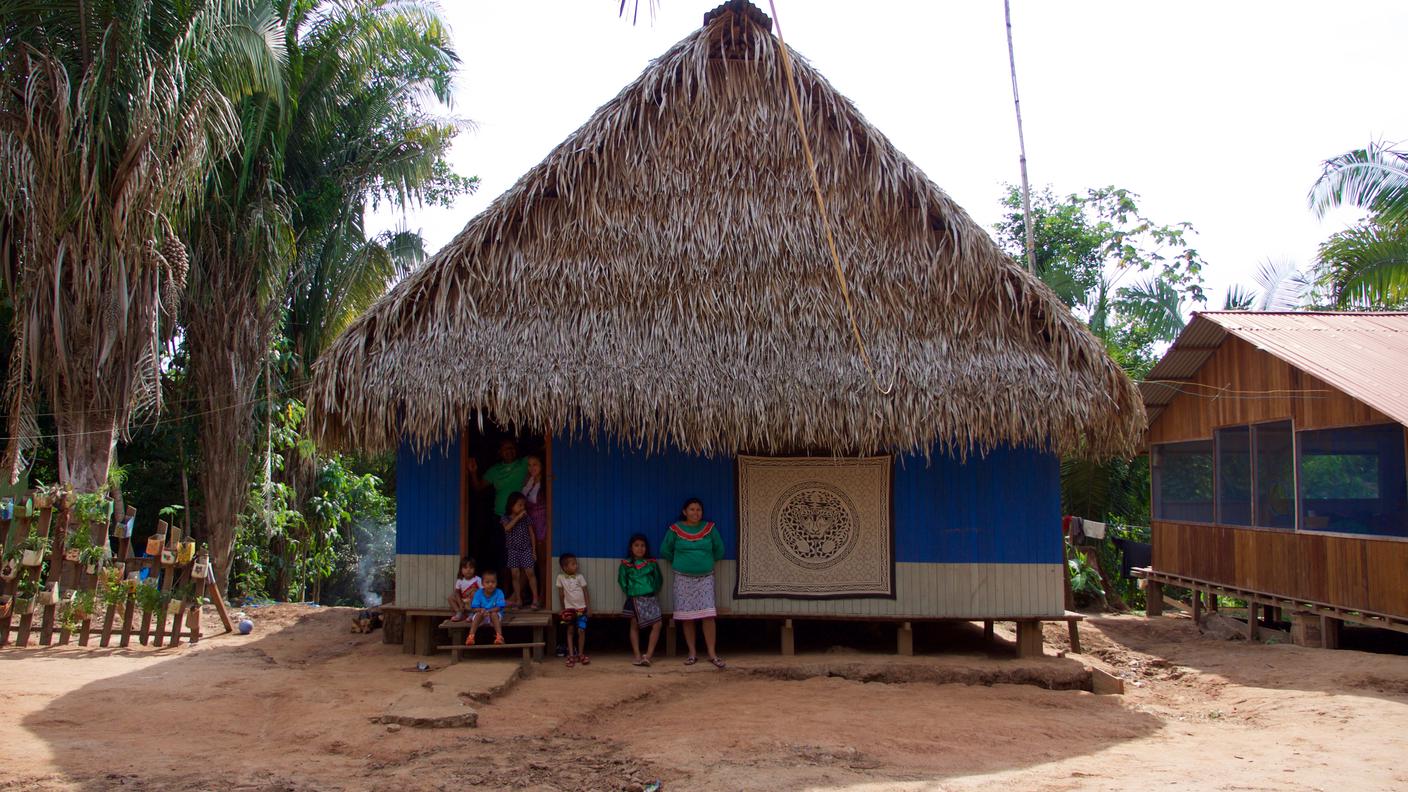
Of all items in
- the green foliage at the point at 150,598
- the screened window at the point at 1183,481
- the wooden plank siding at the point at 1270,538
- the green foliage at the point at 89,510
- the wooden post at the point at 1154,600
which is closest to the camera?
the wooden plank siding at the point at 1270,538

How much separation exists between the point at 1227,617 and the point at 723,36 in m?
8.49

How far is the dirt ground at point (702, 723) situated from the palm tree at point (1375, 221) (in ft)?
24.2

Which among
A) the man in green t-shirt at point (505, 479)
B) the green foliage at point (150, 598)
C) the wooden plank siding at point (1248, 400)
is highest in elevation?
the wooden plank siding at point (1248, 400)

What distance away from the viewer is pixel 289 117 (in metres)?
13.0

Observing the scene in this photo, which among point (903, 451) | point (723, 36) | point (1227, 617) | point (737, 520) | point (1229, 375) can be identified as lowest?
point (1227, 617)

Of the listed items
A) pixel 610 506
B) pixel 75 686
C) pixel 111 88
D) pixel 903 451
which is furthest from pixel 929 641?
pixel 111 88

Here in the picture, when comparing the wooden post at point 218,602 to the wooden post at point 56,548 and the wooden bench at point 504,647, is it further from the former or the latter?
the wooden bench at point 504,647

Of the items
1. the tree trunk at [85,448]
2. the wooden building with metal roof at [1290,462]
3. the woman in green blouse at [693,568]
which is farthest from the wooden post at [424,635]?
the wooden building with metal roof at [1290,462]

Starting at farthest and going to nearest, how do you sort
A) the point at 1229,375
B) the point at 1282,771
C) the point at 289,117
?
the point at 289,117 → the point at 1229,375 → the point at 1282,771

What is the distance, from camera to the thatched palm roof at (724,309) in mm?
8102

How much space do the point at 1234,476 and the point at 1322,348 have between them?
2.05m

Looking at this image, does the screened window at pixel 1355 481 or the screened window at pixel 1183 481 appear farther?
the screened window at pixel 1183 481

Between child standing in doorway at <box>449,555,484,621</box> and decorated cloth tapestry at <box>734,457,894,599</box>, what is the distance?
2123 mm

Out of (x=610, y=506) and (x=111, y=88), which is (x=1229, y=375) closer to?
(x=610, y=506)
